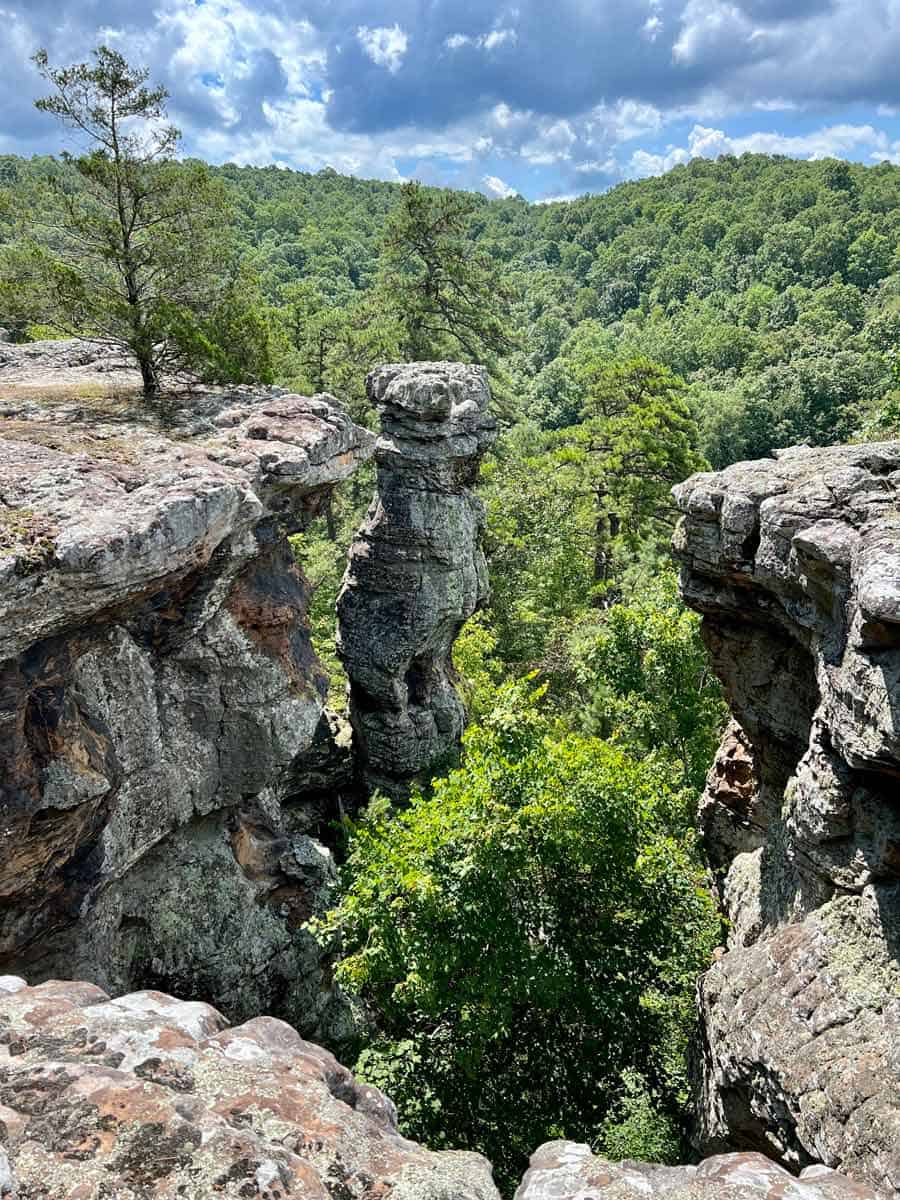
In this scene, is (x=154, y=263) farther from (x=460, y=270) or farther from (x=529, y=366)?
(x=529, y=366)

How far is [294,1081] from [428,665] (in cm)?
1444

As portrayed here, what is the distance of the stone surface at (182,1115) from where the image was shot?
3.72m

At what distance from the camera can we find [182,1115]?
13.5 ft

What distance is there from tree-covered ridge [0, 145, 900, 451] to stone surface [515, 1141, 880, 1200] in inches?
556

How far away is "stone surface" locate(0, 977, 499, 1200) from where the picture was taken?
3723 mm

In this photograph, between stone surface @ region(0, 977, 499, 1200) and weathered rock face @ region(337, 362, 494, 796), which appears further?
weathered rock face @ region(337, 362, 494, 796)

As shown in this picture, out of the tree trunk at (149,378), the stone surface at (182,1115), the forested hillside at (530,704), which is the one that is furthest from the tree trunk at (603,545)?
the stone surface at (182,1115)

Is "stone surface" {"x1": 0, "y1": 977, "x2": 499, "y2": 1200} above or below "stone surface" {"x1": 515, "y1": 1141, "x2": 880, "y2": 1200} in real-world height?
above

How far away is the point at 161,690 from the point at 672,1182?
906cm

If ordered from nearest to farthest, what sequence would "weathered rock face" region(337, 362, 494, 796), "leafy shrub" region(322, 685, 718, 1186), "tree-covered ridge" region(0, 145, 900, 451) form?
"leafy shrub" region(322, 685, 718, 1186)
"weathered rock face" region(337, 362, 494, 796)
"tree-covered ridge" region(0, 145, 900, 451)

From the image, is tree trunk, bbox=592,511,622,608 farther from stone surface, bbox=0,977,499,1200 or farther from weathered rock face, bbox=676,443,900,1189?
stone surface, bbox=0,977,499,1200

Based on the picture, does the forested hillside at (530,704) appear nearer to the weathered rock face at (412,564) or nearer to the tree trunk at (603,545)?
the tree trunk at (603,545)

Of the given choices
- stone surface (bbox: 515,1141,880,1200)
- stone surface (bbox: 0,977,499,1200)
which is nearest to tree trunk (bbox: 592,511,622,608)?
stone surface (bbox: 515,1141,880,1200)

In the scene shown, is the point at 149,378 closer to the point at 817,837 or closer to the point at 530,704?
the point at 530,704
